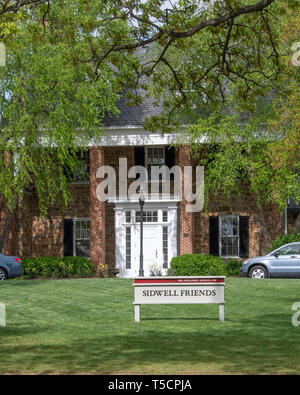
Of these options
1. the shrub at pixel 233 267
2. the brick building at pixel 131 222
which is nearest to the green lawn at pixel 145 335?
the shrub at pixel 233 267

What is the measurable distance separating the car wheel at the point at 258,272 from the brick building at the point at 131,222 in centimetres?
420

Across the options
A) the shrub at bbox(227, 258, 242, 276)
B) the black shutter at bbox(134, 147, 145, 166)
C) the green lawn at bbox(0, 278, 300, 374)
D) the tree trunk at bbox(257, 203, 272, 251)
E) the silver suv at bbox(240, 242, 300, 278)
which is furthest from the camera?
the black shutter at bbox(134, 147, 145, 166)

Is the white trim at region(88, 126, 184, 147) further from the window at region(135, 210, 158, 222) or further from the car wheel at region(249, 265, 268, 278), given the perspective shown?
the car wheel at region(249, 265, 268, 278)

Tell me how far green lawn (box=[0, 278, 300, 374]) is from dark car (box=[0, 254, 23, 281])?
27.0 ft

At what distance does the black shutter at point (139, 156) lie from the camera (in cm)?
3272

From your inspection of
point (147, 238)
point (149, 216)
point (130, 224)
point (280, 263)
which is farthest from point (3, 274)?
point (280, 263)

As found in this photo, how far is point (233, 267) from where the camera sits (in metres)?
30.8

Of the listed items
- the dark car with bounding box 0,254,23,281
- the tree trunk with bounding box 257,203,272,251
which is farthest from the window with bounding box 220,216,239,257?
the dark car with bounding box 0,254,23,281

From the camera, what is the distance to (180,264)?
2930cm

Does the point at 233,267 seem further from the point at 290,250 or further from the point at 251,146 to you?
the point at 251,146

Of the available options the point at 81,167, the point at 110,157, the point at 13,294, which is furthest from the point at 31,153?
the point at 13,294

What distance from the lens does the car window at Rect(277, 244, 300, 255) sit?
26.8 metres

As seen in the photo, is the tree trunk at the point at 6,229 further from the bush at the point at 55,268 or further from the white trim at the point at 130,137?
the white trim at the point at 130,137

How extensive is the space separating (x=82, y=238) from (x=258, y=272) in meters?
9.66
